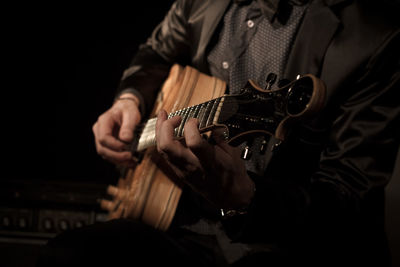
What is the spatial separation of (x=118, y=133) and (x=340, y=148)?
0.84 meters

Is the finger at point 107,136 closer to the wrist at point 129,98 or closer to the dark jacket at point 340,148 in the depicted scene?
the wrist at point 129,98

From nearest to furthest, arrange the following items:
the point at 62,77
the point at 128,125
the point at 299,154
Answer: the point at 299,154, the point at 128,125, the point at 62,77

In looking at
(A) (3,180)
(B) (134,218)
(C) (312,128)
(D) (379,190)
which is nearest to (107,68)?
(A) (3,180)

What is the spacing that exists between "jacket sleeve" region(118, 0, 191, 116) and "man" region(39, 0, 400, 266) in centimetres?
27

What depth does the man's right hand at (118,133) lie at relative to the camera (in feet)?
4.20

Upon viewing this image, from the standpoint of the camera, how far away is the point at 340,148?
2.90 feet

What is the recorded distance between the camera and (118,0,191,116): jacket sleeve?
4.75ft

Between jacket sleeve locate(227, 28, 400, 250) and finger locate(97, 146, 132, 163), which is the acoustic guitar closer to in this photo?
finger locate(97, 146, 132, 163)

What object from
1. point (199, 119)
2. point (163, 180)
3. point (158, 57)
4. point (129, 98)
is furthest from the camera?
point (158, 57)

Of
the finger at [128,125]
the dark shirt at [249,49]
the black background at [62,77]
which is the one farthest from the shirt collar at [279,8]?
the black background at [62,77]

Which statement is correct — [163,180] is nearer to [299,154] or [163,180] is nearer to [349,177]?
[299,154]

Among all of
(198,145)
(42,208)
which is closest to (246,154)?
(198,145)

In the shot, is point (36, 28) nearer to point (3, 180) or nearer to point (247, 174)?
point (3, 180)

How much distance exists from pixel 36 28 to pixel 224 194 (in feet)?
5.63
